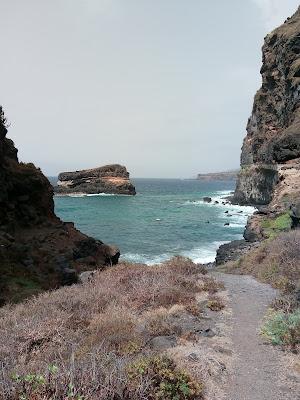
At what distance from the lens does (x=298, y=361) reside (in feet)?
25.7

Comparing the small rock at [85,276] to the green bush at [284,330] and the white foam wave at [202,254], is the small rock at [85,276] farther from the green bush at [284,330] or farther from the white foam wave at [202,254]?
the white foam wave at [202,254]

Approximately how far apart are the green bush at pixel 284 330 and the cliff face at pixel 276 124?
24.4 m

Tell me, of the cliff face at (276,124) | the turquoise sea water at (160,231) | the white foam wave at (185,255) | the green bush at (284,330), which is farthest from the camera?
the turquoise sea water at (160,231)

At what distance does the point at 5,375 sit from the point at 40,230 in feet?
42.2

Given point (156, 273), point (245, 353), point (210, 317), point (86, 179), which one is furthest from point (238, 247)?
point (86, 179)

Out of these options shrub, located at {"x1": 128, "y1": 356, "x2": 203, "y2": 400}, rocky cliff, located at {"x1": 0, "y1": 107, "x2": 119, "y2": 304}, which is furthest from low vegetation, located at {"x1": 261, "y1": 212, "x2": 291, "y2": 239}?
shrub, located at {"x1": 128, "y1": 356, "x2": 203, "y2": 400}

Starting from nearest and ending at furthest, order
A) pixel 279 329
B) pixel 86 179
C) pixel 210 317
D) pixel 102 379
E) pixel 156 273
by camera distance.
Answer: pixel 102 379, pixel 279 329, pixel 210 317, pixel 156 273, pixel 86 179

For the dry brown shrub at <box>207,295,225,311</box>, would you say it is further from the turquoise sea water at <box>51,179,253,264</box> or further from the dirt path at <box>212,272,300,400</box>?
the turquoise sea water at <box>51,179,253,264</box>

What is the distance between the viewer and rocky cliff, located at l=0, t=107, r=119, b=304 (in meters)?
14.2

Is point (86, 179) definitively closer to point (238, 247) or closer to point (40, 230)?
point (238, 247)

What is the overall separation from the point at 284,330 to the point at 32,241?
1140 centimetres

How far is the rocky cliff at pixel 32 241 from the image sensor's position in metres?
14.2

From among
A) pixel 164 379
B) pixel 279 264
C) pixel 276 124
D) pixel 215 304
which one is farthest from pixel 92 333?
pixel 276 124

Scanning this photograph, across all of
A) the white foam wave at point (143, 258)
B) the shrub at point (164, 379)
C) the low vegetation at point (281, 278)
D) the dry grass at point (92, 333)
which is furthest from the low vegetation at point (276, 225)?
the shrub at point (164, 379)
